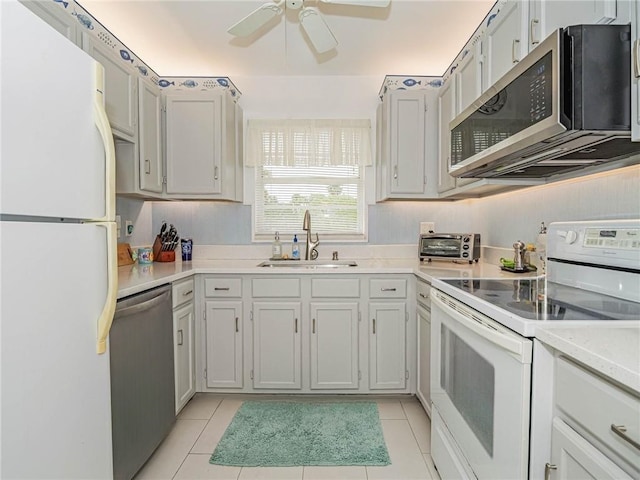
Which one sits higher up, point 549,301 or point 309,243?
point 309,243

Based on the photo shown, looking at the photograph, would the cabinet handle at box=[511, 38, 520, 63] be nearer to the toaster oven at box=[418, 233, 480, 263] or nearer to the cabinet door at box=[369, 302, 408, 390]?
the toaster oven at box=[418, 233, 480, 263]

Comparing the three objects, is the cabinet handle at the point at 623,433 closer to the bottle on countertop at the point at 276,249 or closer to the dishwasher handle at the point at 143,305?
the dishwasher handle at the point at 143,305

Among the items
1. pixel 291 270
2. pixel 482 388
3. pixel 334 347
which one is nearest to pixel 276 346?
pixel 334 347

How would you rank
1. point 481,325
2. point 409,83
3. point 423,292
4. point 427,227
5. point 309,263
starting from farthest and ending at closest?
point 427,227 < point 309,263 < point 409,83 < point 423,292 < point 481,325

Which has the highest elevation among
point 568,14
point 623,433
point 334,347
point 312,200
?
point 568,14

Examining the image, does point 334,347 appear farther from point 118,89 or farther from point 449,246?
point 118,89

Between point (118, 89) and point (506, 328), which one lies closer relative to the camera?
point (506, 328)

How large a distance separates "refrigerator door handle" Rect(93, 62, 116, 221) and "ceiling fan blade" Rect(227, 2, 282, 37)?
2.81 ft

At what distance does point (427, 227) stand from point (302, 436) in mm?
1829

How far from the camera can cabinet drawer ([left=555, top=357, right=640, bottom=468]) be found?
0.65m

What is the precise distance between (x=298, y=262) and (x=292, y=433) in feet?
4.01

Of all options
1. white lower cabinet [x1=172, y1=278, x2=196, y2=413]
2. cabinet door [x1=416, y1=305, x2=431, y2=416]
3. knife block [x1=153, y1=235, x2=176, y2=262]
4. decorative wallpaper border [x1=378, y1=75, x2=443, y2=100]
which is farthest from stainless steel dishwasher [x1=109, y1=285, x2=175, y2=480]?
decorative wallpaper border [x1=378, y1=75, x2=443, y2=100]

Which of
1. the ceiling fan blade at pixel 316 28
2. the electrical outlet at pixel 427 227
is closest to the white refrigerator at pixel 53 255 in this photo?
the ceiling fan blade at pixel 316 28

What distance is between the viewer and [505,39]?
1.61 metres
